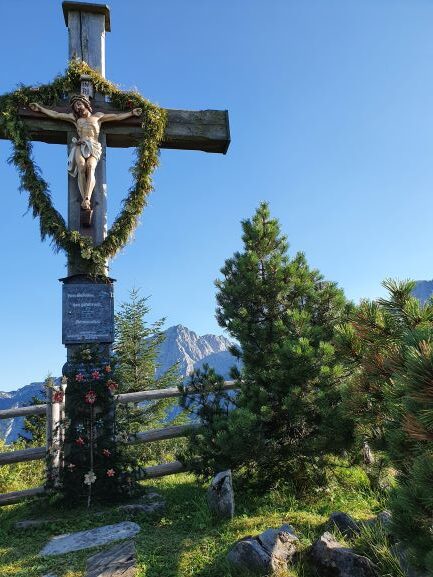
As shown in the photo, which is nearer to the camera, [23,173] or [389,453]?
[389,453]

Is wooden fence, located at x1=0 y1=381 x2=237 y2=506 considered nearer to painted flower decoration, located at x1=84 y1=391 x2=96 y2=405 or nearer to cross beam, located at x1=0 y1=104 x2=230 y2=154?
painted flower decoration, located at x1=84 y1=391 x2=96 y2=405

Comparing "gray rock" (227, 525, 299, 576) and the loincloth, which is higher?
the loincloth

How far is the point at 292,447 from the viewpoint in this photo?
5.84 m

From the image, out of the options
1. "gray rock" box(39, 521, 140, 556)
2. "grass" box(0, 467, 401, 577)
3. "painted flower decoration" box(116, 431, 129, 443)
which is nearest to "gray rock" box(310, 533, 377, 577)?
"grass" box(0, 467, 401, 577)

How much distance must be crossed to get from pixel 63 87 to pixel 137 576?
23.6ft

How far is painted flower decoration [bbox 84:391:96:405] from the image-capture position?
628cm

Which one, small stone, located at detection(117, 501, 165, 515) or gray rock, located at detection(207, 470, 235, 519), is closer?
gray rock, located at detection(207, 470, 235, 519)

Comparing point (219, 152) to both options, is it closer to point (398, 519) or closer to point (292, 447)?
point (292, 447)

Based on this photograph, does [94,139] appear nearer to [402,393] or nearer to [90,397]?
[90,397]

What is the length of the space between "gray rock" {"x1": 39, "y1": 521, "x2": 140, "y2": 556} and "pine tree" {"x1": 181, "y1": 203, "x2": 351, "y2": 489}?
4.21 feet

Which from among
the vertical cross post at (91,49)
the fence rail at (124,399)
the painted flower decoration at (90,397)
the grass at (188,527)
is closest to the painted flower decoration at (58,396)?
the fence rail at (124,399)

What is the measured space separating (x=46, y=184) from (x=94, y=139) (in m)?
1.08

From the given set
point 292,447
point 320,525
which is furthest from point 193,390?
point 320,525

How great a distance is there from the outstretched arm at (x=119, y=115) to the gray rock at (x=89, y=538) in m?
6.10
